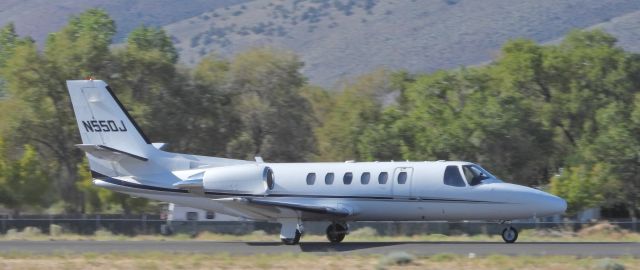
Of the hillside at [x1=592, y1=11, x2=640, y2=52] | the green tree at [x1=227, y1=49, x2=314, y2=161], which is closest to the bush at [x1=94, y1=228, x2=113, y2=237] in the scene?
the green tree at [x1=227, y1=49, x2=314, y2=161]

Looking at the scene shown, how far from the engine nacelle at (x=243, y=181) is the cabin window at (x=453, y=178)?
477 cm

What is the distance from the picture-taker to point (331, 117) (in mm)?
66438

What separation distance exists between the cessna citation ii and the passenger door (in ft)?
0.09

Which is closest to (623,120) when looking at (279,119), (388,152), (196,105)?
(388,152)

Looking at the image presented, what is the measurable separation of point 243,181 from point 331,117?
36.8 metres

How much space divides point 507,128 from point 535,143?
10.6 ft

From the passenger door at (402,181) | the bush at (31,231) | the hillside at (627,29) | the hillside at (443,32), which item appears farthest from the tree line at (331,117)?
the hillside at (443,32)

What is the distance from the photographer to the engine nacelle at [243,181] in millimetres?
29734

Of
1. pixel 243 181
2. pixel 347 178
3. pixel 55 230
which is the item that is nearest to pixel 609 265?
pixel 347 178

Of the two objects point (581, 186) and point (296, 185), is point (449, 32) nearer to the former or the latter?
point (581, 186)

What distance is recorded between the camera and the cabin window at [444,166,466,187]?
28297 millimetres

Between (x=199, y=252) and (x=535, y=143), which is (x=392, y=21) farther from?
(x=199, y=252)

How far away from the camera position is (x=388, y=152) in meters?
55.7

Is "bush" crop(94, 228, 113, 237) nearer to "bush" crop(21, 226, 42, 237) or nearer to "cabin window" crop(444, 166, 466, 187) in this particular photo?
"bush" crop(21, 226, 42, 237)
